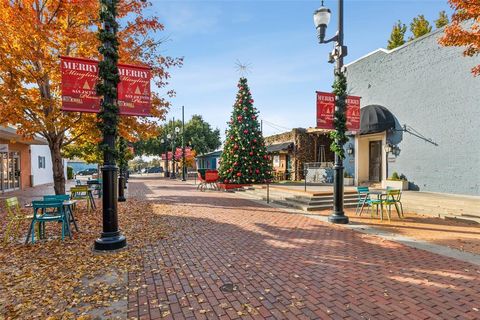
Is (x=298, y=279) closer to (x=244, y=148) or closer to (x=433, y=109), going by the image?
(x=433, y=109)

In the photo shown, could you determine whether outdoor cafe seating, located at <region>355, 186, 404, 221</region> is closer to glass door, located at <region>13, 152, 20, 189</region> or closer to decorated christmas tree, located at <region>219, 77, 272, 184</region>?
decorated christmas tree, located at <region>219, 77, 272, 184</region>

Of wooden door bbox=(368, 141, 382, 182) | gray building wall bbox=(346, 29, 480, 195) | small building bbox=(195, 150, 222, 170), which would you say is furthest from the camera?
small building bbox=(195, 150, 222, 170)

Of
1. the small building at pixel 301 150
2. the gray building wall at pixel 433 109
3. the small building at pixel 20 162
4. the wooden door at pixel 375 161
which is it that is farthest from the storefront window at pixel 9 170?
the gray building wall at pixel 433 109

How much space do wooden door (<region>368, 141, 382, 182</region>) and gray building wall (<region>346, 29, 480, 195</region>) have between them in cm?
142

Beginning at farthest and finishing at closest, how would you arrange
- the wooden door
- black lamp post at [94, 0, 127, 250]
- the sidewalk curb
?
the wooden door, black lamp post at [94, 0, 127, 250], the sidewalk curb

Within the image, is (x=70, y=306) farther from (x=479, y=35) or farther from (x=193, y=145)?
(x=193, y=145)

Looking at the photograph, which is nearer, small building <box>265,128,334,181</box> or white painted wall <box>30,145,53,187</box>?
white painted wall <box>30,145,53,187</box>

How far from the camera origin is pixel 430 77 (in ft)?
43.4

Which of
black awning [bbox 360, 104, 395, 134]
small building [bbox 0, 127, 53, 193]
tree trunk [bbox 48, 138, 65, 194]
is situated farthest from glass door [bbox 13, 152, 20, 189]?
black awning [bbox 360, 104, 395, 134]

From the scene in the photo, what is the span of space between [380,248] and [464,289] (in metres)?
2.03

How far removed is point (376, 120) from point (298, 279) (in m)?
12.4

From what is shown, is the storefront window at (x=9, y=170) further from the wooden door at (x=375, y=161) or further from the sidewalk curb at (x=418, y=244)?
the wooden door at (x=375, y=161)

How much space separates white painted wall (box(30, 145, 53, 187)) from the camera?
933 inches

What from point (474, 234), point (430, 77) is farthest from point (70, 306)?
point (430, 77)
